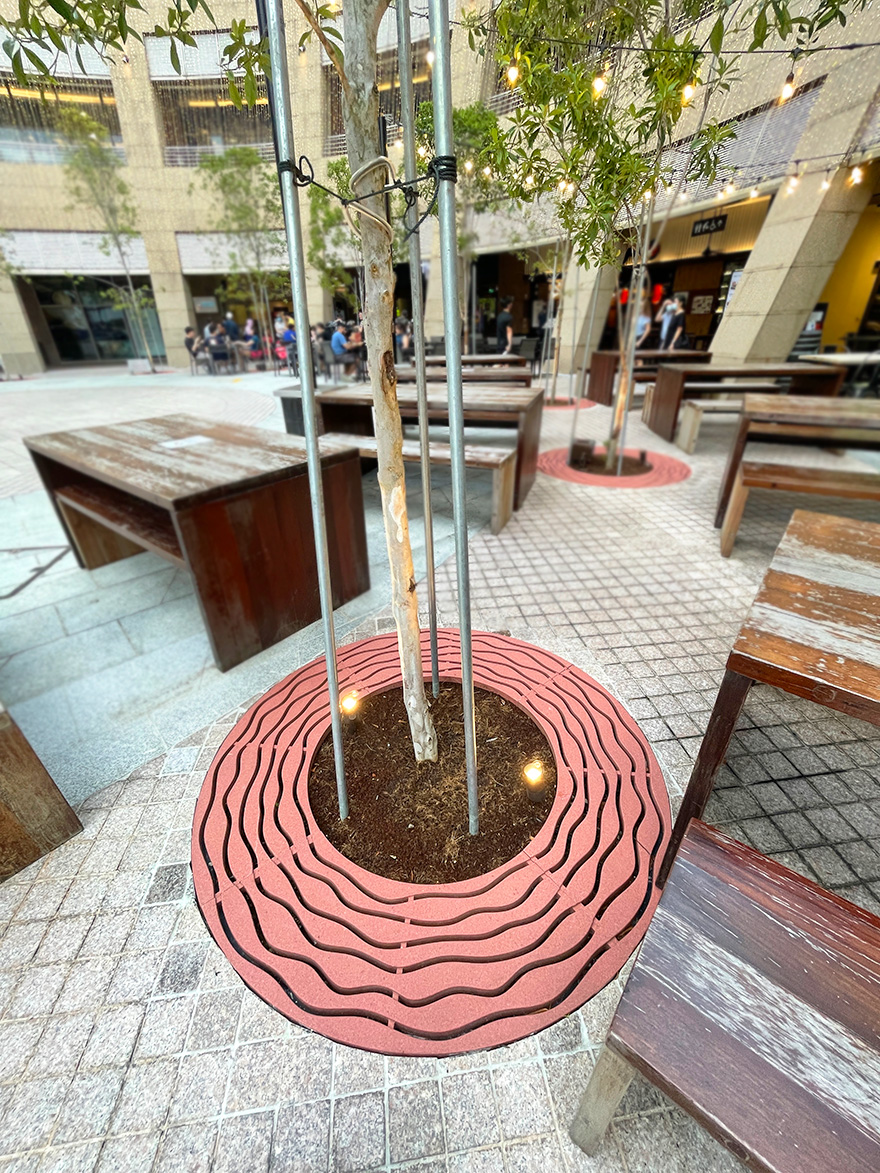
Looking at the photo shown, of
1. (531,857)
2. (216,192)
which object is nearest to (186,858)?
(531,857)

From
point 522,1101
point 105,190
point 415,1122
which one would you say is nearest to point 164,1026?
point 415,1122

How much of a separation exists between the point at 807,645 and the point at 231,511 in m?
2.30

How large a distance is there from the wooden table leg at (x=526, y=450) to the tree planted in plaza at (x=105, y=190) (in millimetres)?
14591

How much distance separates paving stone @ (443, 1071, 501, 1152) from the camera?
3.67 ft

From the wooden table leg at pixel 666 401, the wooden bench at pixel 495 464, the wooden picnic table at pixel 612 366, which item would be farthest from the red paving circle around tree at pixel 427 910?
the wooden picnic table at pixel 612 366

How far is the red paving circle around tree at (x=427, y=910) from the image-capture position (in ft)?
4.30

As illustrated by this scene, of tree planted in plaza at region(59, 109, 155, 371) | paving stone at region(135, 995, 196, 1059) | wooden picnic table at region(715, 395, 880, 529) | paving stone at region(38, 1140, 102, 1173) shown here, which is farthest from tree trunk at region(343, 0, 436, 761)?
tree planted in plaza at region(59, 109, 155, 371)

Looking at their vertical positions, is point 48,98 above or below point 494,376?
above

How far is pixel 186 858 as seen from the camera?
5.63 ft

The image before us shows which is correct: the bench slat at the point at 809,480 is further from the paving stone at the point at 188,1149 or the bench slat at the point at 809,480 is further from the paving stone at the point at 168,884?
the paving stone at the point at 188,1149

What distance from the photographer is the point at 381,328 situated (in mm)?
1429

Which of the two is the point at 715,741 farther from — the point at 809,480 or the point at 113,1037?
the point at 809,480

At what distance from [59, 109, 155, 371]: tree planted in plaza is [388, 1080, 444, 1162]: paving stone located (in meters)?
18.0

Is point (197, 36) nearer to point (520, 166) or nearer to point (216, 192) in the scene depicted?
point (520, 166)
